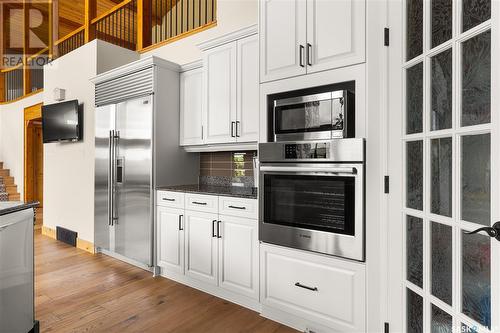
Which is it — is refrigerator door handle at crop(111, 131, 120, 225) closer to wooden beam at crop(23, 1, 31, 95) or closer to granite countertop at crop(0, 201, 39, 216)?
granite countertop at crop(0, 201, 39, 216)

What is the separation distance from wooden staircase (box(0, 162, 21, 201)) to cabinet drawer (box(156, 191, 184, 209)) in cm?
591

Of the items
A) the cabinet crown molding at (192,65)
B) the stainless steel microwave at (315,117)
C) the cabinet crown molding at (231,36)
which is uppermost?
the cabinet crown molding at (231,36)

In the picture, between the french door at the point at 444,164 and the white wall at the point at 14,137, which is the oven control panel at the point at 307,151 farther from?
the white wall at the point at 14,137

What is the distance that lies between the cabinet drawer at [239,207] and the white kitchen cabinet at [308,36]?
Answer: 3.24ft

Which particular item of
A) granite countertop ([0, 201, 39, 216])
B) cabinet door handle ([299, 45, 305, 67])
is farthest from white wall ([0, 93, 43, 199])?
cabinet door handle ([299, 45, 305, 67])

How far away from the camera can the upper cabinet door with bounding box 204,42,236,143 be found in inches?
120

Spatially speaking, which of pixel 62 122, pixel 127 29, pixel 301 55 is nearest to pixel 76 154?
pixel 62 122

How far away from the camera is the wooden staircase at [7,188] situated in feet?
23.5

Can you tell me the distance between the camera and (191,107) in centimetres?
351

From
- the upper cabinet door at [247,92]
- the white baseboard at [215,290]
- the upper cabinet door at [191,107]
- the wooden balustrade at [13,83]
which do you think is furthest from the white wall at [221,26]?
the wooden balustrade at [13,83]

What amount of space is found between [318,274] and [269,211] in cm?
57

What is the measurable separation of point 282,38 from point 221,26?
1.67m

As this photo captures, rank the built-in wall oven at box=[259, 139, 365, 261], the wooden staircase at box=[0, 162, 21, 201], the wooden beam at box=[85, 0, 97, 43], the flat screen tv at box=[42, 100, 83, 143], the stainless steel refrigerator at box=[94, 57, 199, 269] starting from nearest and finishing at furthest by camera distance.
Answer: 1. the built-in wall oven at box=[259, 139, 365, 261]
2. the stainless steel refrigerator at box=[94, 57, 199, 269]
3. the flat screen tv at box=[42, 100, 83, 143]
4. the wooden beam at box=[85, 0, 97, 43]
5. the wooden staircase at box=[0, 162, 21, 201]

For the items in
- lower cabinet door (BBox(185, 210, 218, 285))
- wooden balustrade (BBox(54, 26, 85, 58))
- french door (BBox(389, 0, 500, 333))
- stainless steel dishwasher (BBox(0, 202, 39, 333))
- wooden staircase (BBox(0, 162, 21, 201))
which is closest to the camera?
french door (BBox(389, 0, 500, 333))
